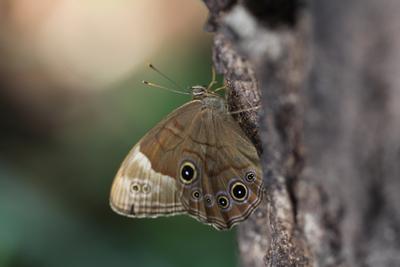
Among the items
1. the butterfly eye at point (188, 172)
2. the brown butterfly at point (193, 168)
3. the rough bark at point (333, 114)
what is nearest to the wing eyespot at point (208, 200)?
the brown butterfly at point (193, 168)

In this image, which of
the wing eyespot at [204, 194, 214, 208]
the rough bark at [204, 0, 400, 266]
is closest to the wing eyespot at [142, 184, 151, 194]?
the wing eyespot at [204, 194, 214, 208]

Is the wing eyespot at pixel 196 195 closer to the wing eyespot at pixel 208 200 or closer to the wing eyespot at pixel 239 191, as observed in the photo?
the wing eyespot at pixel 208 200

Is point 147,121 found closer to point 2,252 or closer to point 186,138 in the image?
point 2,252

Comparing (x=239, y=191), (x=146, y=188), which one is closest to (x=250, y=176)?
(x=239, y=191)

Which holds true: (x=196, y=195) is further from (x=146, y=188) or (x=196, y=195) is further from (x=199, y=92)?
(x=199, y=92)

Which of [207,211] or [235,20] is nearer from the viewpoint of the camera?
[235,20]

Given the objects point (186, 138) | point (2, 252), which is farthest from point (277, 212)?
point (2, 252)
